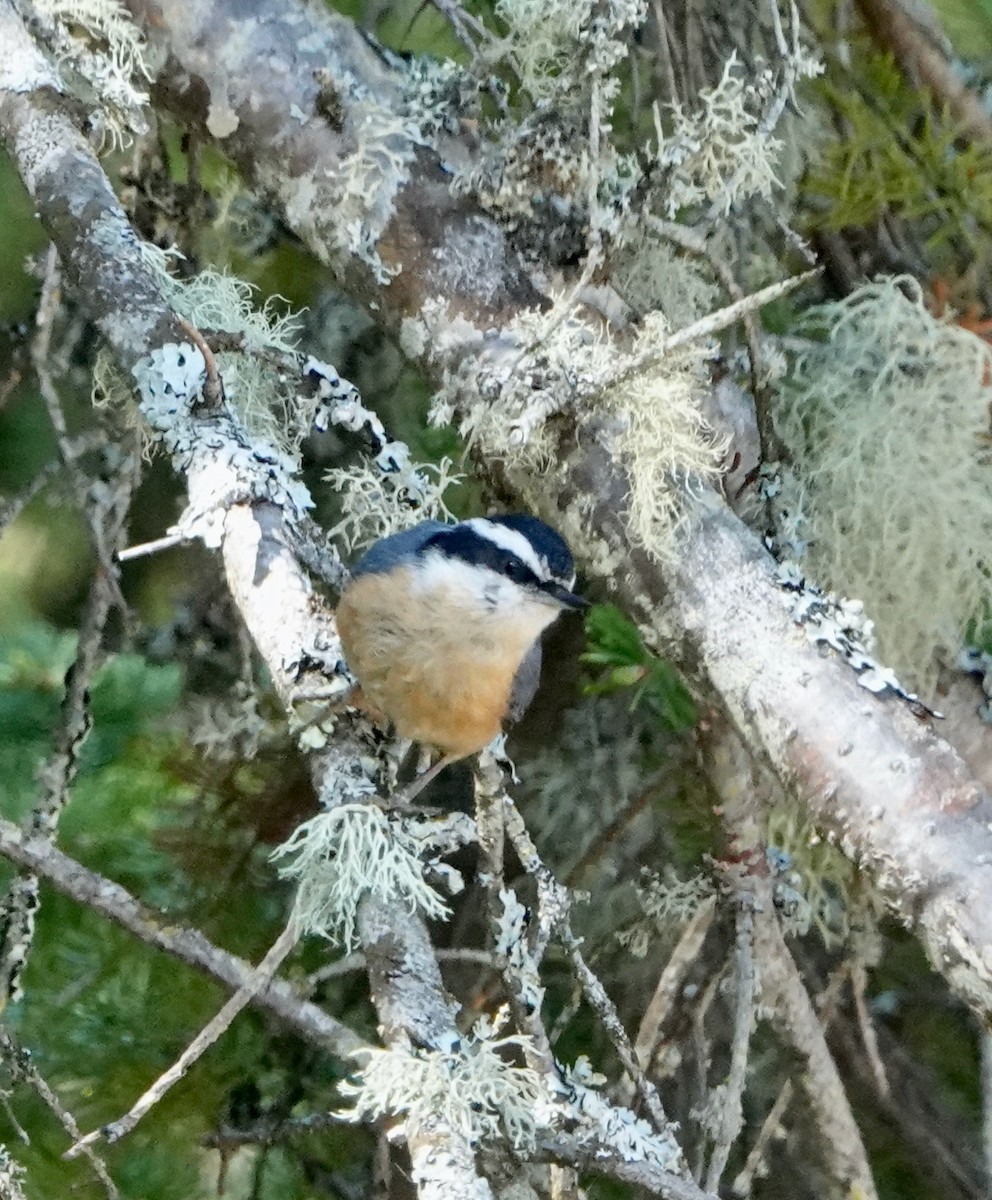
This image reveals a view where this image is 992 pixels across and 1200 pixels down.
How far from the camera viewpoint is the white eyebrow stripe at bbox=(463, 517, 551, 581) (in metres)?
1.26

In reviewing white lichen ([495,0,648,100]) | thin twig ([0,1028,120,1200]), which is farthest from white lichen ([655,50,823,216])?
thin twig ([0,1028,120,1200])

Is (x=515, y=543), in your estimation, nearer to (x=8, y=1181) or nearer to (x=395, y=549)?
(x=395, y=549)

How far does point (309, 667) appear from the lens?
1.25 meters

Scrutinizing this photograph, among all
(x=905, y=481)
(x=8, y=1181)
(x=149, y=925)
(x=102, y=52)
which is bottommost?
(x=8, y=1181)

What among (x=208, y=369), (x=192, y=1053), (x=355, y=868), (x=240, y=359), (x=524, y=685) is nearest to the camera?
(x=192, y=1053)

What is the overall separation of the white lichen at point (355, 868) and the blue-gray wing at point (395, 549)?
0.25m

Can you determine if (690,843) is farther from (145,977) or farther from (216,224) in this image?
(216,224)

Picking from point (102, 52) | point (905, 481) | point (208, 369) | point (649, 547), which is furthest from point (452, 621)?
point (102, 52)

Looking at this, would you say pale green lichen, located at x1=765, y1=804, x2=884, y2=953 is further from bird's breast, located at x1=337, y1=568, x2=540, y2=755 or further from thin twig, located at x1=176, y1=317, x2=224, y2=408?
thin twig, located at x1=176, y1=317, x2=224, y2=408

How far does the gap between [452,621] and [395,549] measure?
9 centimetres

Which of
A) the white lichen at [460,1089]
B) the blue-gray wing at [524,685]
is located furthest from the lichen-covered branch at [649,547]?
the white lichen at [460,1089]

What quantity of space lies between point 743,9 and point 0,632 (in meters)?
1.15

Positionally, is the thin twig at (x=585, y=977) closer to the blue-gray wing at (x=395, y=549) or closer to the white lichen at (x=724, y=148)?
the blue-gray wing at (x=395, y=549)

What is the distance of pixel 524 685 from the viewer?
1.34 m
